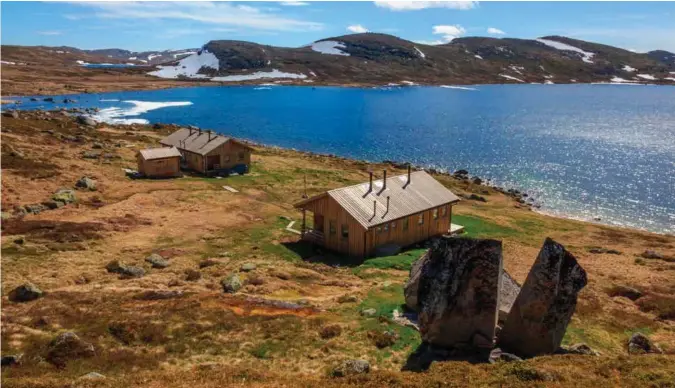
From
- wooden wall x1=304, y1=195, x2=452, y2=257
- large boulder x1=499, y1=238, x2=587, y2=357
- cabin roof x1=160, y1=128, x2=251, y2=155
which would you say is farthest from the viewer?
cabin roof x1=160, y1=128, x2=251, y2=155

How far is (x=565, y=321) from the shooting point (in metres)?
19.2

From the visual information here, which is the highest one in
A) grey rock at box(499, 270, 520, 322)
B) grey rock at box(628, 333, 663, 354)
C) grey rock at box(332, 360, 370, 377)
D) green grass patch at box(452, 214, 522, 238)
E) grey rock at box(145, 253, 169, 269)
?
grey rock at box(499, 270, 520, 322)

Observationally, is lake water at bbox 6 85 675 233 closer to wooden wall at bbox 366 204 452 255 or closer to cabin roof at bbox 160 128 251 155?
wooden wall at bbox 366 204 452 255

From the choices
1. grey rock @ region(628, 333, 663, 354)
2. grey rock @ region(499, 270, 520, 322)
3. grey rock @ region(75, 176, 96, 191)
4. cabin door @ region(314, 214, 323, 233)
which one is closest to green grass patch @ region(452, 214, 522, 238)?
cabin door @ region(314, 214, 323, 233)

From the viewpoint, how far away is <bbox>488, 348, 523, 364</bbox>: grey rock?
60.0 feet

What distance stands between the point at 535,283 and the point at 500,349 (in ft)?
9.76

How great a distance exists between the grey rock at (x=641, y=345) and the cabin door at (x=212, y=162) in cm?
5123

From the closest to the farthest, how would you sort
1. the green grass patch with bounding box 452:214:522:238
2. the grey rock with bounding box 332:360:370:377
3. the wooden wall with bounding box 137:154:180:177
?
1. the grey rock with bounding box 332:360:370:377
2. the green grass patch with bounding box 452:214:522:238
3. the wooden wall with bounding box 137:154:180:177

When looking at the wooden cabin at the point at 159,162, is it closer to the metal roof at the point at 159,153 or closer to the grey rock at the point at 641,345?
the metal roof at the point at 159,153

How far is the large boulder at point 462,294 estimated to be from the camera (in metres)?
A: 19.1

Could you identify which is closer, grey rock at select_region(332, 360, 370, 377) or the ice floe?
grey rock at select_region(332, 360, 370, 377)

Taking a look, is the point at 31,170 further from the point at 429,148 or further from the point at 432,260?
the point at 429,148

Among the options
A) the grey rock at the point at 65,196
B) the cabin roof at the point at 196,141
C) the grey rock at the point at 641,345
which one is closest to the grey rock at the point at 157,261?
the grey rock at the point at 65,196

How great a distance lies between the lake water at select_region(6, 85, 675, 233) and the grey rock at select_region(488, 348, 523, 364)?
49.4 m
